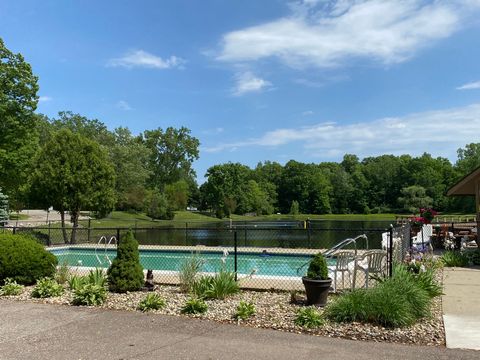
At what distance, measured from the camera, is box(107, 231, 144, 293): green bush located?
8.89 m

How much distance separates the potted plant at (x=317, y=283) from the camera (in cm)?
776

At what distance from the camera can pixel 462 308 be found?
774cm

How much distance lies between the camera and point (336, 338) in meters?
6.09

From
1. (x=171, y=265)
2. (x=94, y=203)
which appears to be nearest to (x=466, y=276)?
(x=171, y=265)

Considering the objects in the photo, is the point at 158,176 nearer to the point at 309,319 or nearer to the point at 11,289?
the point at 11,289

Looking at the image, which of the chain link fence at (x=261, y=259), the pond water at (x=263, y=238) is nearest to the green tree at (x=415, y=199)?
the pond water at (x=263, y=238)

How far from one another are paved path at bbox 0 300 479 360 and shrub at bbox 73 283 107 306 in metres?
0.73

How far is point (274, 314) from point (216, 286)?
4.94ft

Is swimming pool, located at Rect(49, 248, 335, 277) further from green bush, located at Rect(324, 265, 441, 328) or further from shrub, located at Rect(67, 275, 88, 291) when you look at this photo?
green bush, located at Rect(324, 265, 441, 328)

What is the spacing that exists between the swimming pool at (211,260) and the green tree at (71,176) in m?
4.63

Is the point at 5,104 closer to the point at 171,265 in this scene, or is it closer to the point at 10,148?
the point at 10,148

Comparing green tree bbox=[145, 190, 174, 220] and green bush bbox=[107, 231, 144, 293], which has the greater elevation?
green tree bbox=[145, 190, 174, 220]

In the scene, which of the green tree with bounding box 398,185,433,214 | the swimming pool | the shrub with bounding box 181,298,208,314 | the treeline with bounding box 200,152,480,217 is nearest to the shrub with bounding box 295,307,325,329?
the shrub with bounding box 181,298,208,314

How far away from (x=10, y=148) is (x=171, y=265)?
1747 cm
